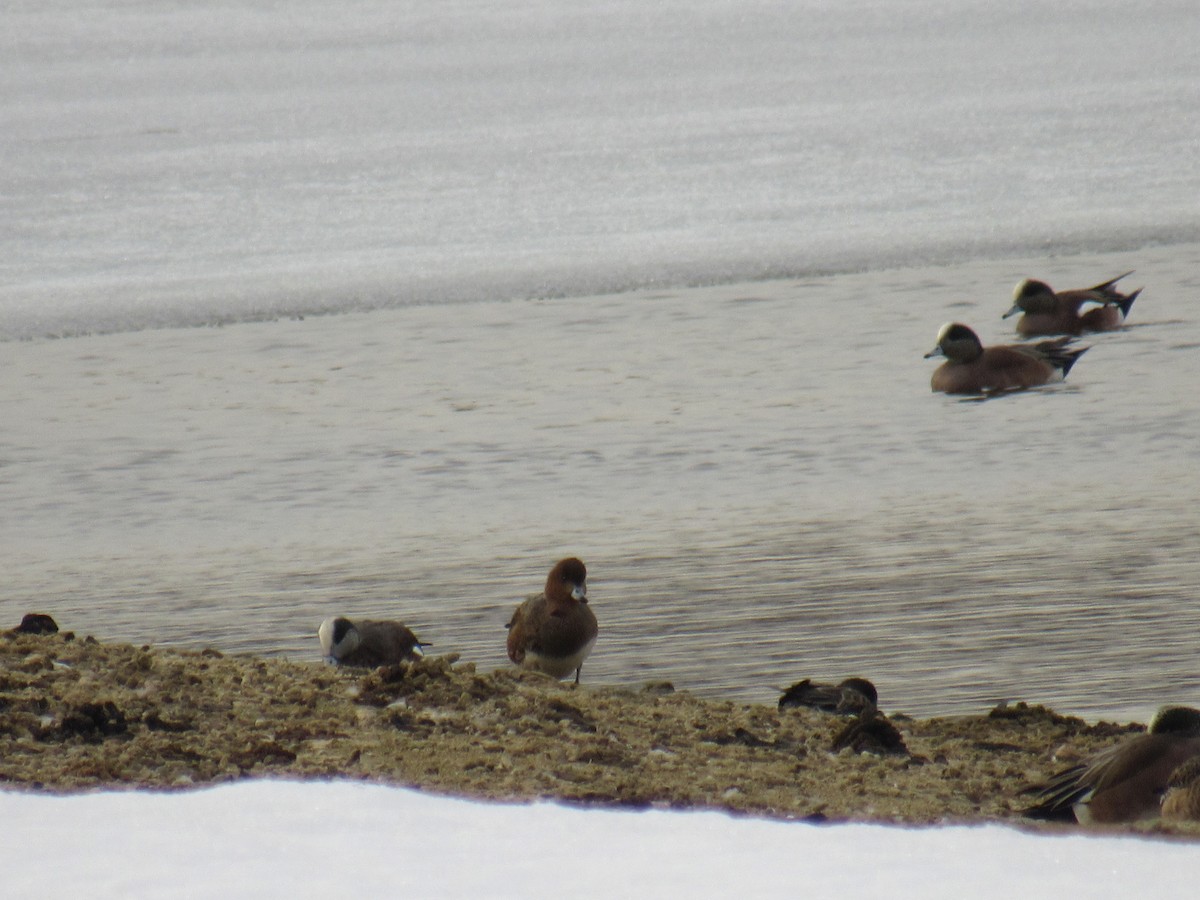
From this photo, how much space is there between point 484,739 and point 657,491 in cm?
275

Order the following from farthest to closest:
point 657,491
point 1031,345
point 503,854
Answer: point 1031,345
point 657,491
point 503,854

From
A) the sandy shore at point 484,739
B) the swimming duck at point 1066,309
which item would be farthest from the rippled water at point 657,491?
the sandy shore at point 484,739

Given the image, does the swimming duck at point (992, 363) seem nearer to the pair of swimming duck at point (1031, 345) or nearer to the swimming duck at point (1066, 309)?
the pair of swimming duck at point (1031, 345)

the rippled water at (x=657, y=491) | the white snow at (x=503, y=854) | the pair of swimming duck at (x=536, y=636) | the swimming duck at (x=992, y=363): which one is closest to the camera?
the white snow at (x=503, y=854)

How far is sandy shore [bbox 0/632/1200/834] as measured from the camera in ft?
11.3

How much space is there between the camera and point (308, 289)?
10.5m

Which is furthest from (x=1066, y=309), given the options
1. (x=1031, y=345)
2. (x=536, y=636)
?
(x=536, y=636)

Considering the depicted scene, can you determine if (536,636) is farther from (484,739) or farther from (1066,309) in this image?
(1066,309)

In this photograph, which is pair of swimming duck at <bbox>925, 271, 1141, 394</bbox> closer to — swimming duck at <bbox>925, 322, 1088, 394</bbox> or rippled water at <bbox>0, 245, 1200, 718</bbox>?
swimming duck at <bbox>925, 322, 1088, 394</bbox>

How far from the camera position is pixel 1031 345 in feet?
27.1

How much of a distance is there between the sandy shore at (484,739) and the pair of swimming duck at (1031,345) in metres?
3.77

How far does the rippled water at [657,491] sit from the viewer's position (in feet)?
16.3

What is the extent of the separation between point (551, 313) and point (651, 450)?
292cm

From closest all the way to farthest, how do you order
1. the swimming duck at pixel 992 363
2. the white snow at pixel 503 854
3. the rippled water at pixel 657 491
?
the white snow at pixel 503 854 < the rippled water at pixel 657 491 < the swimming duck at pixel 992 363
